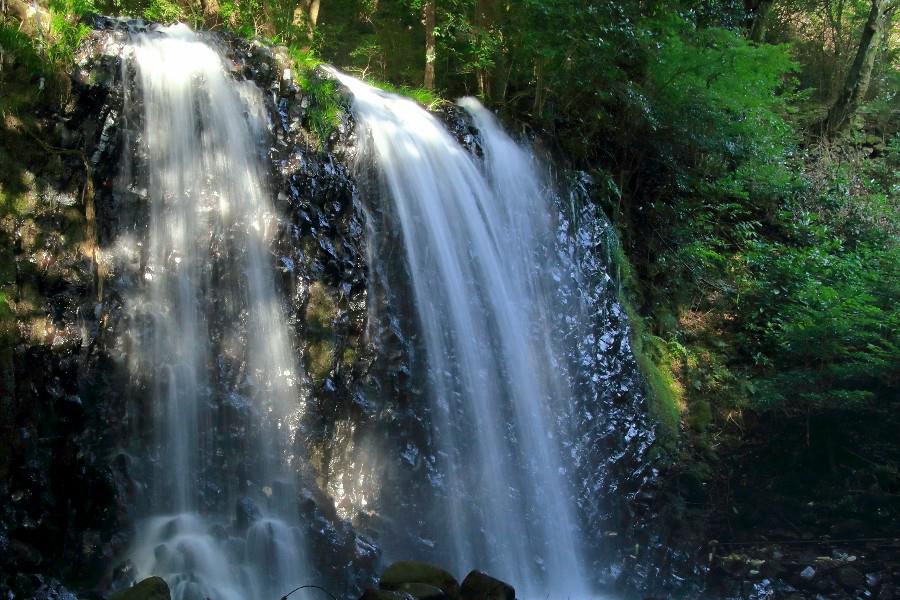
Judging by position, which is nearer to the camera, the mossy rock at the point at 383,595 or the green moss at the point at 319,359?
the mossy rock at the point at 383,595

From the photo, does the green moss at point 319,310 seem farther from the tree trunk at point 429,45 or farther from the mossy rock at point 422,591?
the tree trunk at point 429,45

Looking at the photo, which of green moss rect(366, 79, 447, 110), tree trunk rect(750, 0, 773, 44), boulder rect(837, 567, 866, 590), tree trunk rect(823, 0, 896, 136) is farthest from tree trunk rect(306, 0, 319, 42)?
tree trunk rect(823, 0, 896, 136)

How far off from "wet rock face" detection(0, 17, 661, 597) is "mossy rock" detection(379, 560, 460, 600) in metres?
0.48

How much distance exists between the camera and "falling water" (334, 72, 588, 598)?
6277mm

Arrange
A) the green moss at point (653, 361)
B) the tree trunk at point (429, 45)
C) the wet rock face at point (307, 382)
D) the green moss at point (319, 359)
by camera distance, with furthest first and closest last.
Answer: the tree trunk at point (429, 45)
the green moss at point (653, 361)
the green moss at point (319, 359)
the wet rock face at point (307, 382)

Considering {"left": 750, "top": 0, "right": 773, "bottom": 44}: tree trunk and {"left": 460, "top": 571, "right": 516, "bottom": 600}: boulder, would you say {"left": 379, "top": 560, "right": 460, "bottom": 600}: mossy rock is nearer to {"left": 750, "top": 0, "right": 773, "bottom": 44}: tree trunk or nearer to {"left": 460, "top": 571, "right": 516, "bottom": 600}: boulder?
{"left": 460, "top": 571, "right": 516, "bottom": 600}: boulder

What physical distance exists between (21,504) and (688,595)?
564 centimetres

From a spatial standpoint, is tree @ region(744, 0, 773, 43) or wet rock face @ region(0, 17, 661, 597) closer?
wet rock face @ region(0, 17, 661, 597)

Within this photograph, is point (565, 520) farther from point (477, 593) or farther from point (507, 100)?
point (507, 100)

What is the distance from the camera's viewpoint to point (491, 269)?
7.37 m

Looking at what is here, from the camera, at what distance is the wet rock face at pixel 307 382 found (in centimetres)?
437

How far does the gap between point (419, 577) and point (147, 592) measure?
177cm

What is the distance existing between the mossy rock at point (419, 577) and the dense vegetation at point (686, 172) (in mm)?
4509

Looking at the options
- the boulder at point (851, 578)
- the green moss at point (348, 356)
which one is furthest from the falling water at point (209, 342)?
the boulder at point (851, 578)
